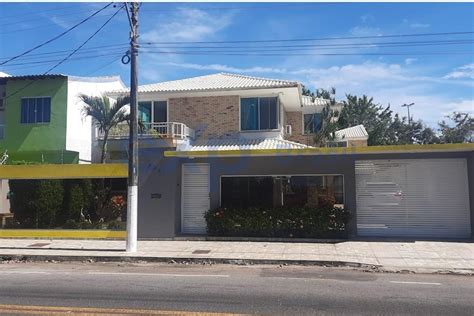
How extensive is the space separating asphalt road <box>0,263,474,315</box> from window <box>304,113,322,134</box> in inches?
816

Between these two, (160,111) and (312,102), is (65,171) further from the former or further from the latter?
(312,102)

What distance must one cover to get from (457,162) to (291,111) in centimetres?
1586

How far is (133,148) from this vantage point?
14.2 meters

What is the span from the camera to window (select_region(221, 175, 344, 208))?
55.1ft

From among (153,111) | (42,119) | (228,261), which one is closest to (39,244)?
(228,261)

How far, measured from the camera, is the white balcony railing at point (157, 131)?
82.3ft

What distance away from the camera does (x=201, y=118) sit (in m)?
26.5

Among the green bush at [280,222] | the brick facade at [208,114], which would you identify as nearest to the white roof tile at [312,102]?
the brick facade at [208,114]

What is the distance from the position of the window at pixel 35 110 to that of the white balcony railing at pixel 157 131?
3575mm

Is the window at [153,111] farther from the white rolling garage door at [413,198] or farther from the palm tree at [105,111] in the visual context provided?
the white rolling garage door at [413,198]

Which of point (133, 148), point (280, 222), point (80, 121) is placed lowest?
point (280, 222)

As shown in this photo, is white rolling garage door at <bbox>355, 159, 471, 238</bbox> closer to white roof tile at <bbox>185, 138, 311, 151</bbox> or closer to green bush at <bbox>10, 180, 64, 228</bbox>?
white roof tile at <bbox>185, 138, 311, 151</bbox>

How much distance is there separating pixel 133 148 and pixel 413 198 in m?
9.13

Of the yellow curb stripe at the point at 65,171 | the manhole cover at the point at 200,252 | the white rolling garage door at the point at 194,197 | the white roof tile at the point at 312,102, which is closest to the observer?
the manhole cover at the point at 200,252
